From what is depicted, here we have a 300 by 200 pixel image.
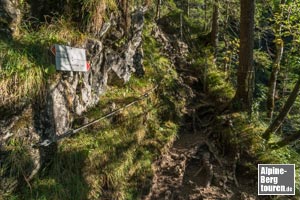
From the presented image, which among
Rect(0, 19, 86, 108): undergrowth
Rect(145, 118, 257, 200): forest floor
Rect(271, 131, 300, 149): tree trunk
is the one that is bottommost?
Rect(145, 118, 257, 200): forest floor

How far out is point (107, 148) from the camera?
11.5ft

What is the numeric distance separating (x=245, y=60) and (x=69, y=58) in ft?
11.9

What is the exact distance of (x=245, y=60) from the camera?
527 centimetres

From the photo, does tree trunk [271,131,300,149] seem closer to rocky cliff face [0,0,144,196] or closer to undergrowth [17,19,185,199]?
undergrowth [17,19,185,199]

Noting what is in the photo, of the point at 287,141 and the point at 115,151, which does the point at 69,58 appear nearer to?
the point at 115,151

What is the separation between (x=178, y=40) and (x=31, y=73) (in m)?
6.89

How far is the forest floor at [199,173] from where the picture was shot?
3836mm

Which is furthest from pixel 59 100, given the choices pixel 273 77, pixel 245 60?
pixel 273 77

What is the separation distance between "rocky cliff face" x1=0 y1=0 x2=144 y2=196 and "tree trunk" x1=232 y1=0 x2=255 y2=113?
7.87 ft

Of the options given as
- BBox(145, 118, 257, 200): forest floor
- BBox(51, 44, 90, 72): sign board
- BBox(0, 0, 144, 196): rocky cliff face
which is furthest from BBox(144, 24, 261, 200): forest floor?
BBox(51, 44, 90, 72): sign board

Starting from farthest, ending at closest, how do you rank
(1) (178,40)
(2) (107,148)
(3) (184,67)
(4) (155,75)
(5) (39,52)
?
(1) (178,40), (3) (184,67), (4) (155,75), (2) (107,148), (5) (39,52)

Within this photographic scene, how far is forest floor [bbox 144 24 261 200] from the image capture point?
12.6ft

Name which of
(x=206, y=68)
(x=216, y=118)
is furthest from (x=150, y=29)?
(x=216, y=118)

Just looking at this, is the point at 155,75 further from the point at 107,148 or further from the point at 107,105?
the point at 107,148
